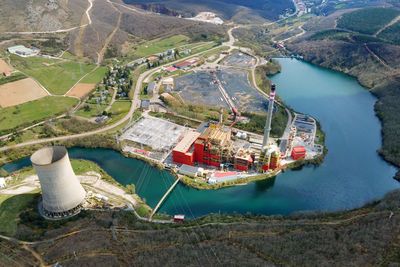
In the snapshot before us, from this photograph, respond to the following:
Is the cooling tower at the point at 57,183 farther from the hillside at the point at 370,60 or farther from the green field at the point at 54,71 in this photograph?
the hillside at the point at 370,60

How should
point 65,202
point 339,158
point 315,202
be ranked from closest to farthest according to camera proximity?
point 65,202
point 315,202
point 339,158

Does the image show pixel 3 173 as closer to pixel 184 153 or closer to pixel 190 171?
pixel 184 153

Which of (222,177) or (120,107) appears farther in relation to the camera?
(120,107)

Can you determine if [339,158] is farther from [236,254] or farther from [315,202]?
[236,254]

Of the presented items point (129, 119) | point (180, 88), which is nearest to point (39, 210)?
point (129, 119)

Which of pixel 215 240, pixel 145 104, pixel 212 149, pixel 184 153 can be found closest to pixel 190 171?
pixel 184 153

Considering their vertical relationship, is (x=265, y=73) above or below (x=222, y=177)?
above
